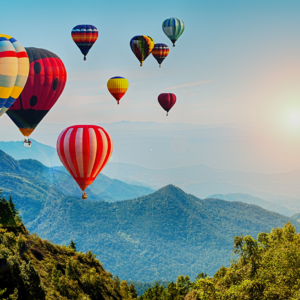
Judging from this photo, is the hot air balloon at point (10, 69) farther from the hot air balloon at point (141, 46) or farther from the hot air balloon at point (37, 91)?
the hot air balloon at point (141, 46)

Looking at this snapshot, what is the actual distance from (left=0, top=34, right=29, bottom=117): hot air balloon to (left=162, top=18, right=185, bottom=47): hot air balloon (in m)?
58.3

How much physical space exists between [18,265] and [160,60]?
3150 inches

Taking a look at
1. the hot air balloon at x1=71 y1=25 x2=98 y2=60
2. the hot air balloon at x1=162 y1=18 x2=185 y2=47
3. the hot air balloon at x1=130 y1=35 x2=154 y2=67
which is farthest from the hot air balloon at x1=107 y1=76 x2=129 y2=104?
the hot air balloon at x1=162 y1=18 x2=185 y2=47

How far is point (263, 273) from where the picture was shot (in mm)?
36719

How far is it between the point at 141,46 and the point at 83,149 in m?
44.9

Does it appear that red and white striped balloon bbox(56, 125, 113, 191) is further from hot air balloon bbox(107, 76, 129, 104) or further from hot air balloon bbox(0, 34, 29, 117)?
hot air balloon bbox(107, 76, 129, 104)

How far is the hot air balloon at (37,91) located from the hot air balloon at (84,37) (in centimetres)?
2069

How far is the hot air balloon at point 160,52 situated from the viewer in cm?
10800

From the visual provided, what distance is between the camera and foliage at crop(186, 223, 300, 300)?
3391 cm

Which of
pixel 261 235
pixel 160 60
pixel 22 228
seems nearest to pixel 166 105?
pixel 160 60

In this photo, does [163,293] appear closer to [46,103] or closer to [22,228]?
[22,228]

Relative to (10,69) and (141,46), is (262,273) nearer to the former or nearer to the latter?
(10,69)

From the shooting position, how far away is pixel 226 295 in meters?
34.5

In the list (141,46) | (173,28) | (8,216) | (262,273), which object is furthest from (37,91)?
(173,28)
